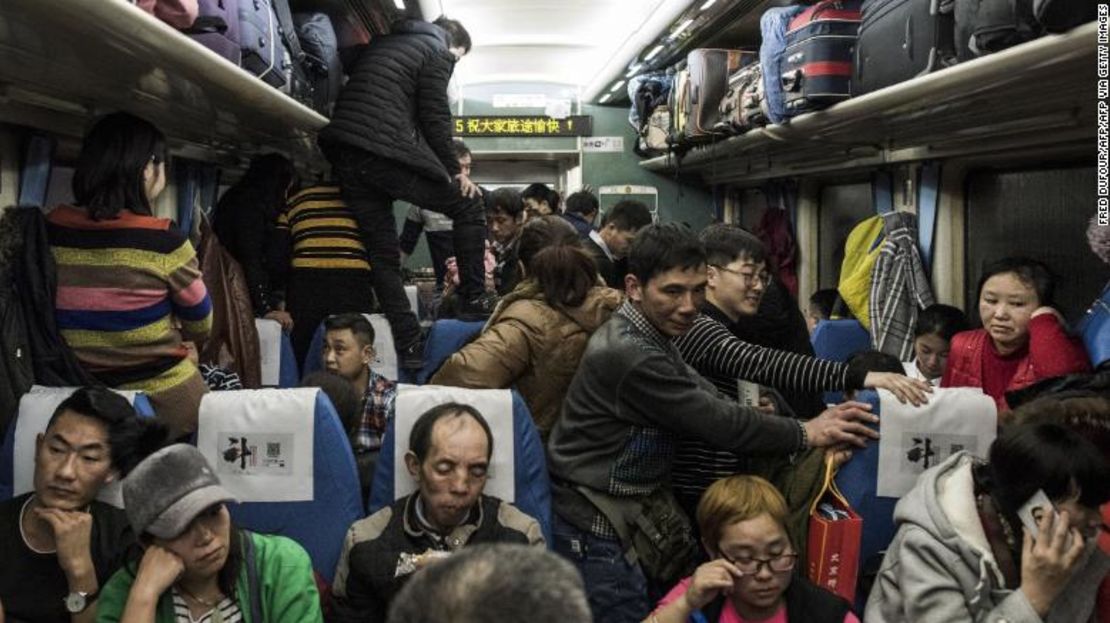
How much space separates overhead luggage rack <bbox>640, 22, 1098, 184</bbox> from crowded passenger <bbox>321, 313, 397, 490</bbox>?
2.35 meters

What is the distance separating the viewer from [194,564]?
2170 millimetres

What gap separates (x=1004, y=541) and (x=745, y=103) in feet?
13.8

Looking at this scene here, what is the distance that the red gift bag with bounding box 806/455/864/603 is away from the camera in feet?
8.07

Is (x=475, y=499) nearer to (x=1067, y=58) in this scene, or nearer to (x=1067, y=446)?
(x=1067, y=446)

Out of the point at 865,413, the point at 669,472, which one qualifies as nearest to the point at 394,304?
the point at 669,472

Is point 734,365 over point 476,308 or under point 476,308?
under

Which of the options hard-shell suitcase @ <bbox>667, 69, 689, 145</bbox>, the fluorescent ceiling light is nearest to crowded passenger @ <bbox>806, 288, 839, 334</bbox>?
hard-shell suitcase @ <bbox>667, 69, 689, 145</bbox>

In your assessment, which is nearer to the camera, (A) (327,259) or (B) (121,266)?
(B) (121,266)

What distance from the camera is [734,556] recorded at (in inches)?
91.1

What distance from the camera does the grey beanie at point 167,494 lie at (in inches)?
83.7

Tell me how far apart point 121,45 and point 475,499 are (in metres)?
1.69

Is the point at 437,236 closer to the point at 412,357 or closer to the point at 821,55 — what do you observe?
the point at 412,357

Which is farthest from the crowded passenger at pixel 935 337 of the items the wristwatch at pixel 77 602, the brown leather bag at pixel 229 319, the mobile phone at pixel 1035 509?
the wristwatch at pixel 77 602

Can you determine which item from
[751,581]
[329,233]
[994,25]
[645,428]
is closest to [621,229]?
[329,233]
